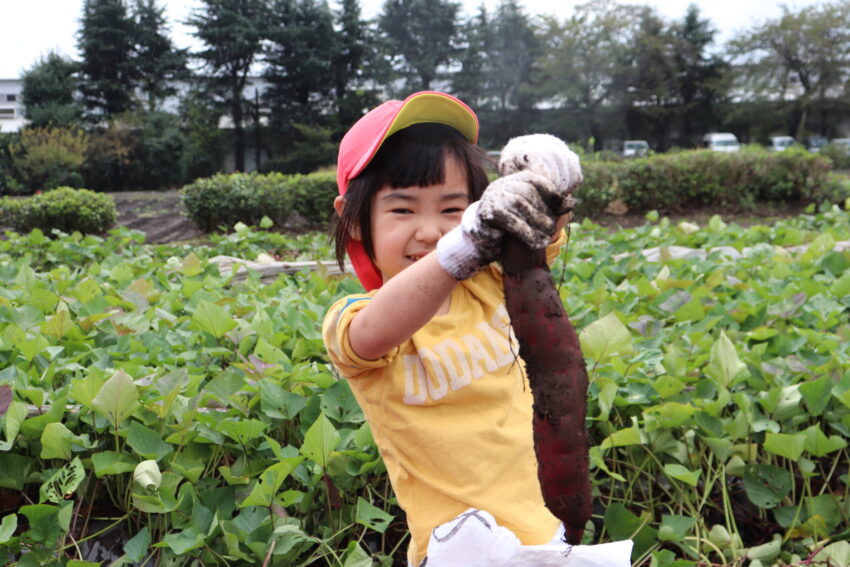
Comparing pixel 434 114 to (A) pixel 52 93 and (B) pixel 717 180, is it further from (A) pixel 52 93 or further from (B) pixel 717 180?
(A) pixel 52 93

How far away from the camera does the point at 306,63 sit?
89.5 feet

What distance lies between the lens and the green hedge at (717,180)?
10.8 meters

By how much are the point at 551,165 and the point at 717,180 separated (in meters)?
11.0

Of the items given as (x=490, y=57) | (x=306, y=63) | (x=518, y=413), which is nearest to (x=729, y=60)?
(x=490, y=57)

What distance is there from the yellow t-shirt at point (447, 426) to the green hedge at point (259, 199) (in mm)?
9105

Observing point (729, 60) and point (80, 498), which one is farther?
point (729, 60)

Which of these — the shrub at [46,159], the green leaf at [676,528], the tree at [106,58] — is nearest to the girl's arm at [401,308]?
the green leaf at [676,528]

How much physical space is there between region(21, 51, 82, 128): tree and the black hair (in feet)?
85.5

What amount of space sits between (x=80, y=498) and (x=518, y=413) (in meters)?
0.94

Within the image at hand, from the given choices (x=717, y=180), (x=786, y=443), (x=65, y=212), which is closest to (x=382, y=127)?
(x=786, y=443)

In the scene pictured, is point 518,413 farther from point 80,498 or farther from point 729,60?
point 729,60

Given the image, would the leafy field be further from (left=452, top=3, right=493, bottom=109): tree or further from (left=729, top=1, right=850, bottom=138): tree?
(left=729, top=1, right=850, bottom=138): tree

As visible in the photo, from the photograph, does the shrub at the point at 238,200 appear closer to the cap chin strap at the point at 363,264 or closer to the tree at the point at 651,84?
the cap chin strap at the point at 363,264

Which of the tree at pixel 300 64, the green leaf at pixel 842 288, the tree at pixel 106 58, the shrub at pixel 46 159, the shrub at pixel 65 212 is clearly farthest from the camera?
the tree at pixel 300 64
